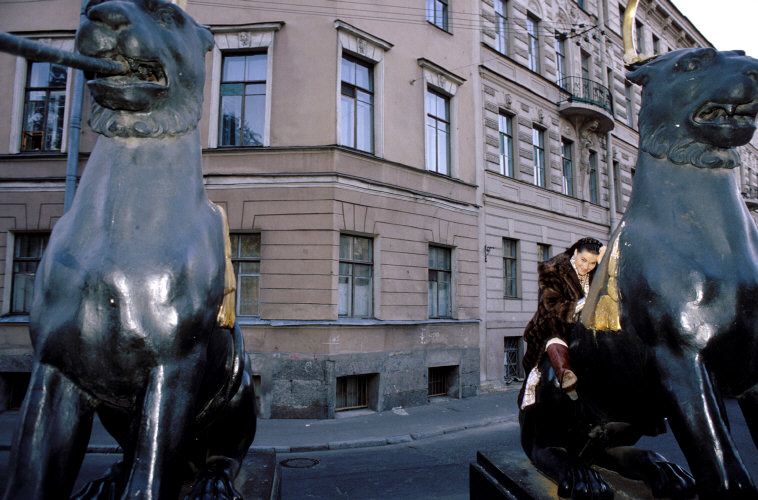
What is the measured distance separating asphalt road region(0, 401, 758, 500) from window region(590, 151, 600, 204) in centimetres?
1165

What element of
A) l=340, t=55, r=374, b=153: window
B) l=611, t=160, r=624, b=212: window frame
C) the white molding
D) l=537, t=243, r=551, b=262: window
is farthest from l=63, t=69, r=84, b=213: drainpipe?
l=611, t=160, r=624, b=212: window frame

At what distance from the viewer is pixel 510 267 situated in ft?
50.6

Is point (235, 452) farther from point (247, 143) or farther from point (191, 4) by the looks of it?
point (191, 4)

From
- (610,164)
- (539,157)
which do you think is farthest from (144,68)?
(610,164)

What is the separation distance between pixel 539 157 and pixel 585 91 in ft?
13.3

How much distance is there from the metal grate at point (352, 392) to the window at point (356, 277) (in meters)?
1.36

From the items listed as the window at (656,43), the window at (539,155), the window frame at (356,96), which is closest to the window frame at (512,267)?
the window at (539,155)

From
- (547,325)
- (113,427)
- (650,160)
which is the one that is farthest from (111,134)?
(547,325)

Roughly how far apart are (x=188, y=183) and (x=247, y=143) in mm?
10117

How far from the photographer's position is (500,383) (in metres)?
14.0

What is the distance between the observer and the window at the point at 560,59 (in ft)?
58.5

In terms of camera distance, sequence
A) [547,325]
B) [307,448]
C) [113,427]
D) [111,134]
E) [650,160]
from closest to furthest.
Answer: [111,134] < [113,427] < [650,160] < [547,325] < [307,448]

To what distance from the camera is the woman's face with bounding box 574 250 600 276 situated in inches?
119

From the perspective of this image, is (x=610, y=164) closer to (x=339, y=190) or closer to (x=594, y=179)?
(x=594, y=179)
